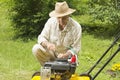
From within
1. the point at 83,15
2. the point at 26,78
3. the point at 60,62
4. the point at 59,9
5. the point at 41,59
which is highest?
the point at 59,9

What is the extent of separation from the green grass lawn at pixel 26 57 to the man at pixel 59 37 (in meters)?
1.18

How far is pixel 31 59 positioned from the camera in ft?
25.5

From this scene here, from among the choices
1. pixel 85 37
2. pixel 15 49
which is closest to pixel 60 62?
pixel 15 49

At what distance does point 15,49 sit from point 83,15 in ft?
14.4

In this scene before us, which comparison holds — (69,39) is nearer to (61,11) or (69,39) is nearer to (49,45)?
(49,45)

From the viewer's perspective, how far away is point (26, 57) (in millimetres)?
7934

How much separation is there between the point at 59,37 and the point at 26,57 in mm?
2642

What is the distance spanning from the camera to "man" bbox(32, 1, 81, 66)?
207 inches

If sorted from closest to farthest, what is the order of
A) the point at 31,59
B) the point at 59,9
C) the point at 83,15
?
the point at 59,9
the point at 31,59
the point at 83,15

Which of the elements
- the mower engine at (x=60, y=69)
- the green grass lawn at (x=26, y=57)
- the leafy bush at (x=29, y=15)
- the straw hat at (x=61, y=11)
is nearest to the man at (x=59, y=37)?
the straw hat at (x=61, y=11)

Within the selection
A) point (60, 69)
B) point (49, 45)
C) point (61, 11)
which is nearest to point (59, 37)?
point (49, 45)

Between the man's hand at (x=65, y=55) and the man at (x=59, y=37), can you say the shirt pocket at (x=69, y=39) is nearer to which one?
the man at (x=59, y=37)

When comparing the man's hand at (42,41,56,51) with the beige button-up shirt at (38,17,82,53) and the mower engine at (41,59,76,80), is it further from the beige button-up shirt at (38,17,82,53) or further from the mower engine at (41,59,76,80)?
the mower engine at (41,59,76,80)

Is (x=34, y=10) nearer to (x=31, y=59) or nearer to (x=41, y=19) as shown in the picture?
(x=41, y=19)
